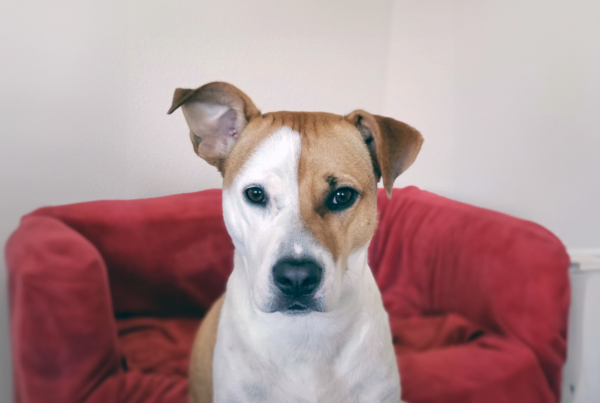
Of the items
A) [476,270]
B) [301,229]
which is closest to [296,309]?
[301,229]

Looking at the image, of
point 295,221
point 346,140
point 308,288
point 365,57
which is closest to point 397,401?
point 308,288

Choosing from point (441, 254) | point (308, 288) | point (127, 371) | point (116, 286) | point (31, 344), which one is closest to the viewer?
point (308, 288)

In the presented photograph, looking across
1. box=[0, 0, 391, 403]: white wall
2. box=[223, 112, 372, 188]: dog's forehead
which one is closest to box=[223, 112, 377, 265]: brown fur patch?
box=[223, 112, 372, 188]: dog's forehead

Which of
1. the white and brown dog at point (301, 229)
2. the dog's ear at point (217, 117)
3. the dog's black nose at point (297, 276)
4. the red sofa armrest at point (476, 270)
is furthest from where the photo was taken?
the red sofa armrest at point (476, 270)

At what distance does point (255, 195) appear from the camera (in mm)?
1095

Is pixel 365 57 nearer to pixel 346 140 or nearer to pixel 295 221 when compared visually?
pixel 346 140

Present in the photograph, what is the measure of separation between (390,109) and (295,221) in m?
1.01

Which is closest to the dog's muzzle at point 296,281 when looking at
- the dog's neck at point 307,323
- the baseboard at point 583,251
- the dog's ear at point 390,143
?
the dog's neck at point 307,323

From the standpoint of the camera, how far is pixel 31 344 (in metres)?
1.14

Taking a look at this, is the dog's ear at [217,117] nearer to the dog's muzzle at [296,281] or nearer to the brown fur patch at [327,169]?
the brown fur patch at [327,169]

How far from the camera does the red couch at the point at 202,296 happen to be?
1.19m

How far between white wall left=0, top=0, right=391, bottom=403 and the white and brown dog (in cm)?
41

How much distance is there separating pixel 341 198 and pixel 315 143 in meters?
0.16

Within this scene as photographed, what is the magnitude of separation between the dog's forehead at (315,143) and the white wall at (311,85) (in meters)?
0.51
